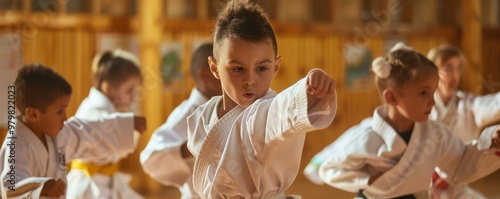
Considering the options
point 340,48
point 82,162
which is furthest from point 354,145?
point 340,48

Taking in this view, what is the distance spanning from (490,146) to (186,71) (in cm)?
464

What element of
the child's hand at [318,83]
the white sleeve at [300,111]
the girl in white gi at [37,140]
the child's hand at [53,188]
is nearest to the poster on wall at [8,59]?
the girl in white gi at [37,140]

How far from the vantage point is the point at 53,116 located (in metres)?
3.06

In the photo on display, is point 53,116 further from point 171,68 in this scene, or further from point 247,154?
point 171,68

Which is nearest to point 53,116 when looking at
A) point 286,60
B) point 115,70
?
point 115,70

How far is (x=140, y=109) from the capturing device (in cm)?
744

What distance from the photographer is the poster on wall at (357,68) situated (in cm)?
795

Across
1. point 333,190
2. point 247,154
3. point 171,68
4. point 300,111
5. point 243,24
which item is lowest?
point 333,190

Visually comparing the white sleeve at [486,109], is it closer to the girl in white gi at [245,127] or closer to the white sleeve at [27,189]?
the girl in white gi at [245,127]

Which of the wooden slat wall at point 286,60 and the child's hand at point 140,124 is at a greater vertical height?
the child's hand at point 140,124

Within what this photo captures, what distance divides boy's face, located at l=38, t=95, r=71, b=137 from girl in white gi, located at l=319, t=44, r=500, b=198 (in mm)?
1117

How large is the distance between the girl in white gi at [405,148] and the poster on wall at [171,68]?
430 centimetres

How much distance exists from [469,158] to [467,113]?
1.13m

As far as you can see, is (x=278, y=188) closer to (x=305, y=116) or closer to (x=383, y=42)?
(x=305, y=116)
